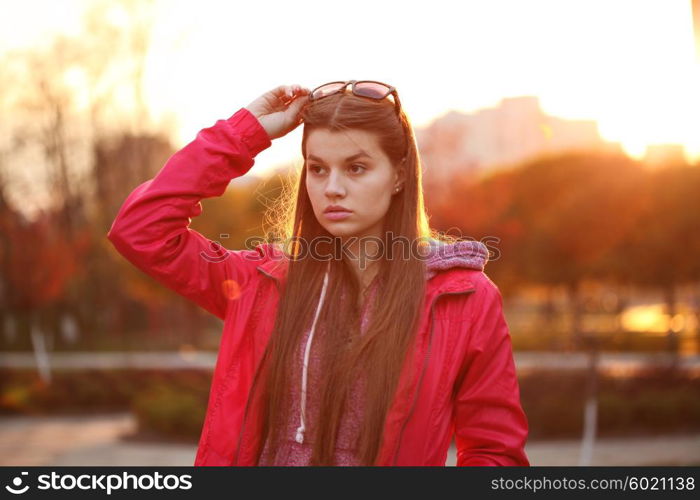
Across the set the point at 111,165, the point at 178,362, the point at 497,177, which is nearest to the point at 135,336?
the point at 111,165

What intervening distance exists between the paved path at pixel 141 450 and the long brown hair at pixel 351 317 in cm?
716

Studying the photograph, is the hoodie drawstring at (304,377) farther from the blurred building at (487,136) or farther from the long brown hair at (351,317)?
the blurred building at (487,136)

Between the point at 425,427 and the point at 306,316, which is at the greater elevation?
the point at 306,316

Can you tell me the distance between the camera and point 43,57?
2005 centimetres

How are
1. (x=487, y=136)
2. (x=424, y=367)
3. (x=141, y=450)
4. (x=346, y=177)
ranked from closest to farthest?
1. (x=424, y=367)
2. (x=346, y=177)
3. (x=141, y=450)
4. (x=487, y=136)

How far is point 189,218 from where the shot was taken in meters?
2.21

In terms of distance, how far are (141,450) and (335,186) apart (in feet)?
30.6

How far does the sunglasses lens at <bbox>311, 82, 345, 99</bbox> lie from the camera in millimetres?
2229

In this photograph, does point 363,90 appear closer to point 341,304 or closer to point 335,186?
point 335,186

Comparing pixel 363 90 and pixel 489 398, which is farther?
pixel 363 90

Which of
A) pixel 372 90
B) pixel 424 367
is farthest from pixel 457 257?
pixel 372 90

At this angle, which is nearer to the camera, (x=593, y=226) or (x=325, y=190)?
(x=325, y=190)
